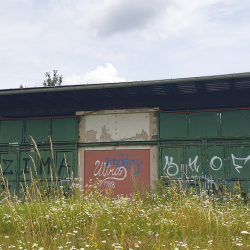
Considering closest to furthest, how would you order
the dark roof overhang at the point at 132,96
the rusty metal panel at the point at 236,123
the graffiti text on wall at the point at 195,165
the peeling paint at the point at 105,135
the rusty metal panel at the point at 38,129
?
1. the dark roof overhang at the point at 132,96
2. the graffiti text on wall at the point at 195,165
3. the rusty metal panel at the point at 236,123
4. the peeling paint at the point at 105,135
5. the rusty metal panel at the point at 38,129

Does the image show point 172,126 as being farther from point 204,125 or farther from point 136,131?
point 136,131

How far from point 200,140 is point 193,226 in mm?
4152

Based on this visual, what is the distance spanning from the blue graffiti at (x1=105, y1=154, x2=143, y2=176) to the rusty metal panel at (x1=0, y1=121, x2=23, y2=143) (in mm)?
3225

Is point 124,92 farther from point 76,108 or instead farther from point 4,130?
point 4,130

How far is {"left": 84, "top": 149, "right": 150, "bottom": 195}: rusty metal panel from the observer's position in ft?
30.5

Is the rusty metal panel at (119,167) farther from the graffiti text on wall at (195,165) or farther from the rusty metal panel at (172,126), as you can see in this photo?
the rusty metal panel at (172,126)

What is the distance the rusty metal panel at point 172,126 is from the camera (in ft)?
30.0

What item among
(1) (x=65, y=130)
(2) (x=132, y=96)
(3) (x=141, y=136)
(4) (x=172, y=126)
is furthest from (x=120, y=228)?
(1) (x=65, y=130)

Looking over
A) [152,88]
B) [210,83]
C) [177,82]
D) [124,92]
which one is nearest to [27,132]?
[124,92]

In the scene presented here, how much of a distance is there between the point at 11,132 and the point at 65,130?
200cm

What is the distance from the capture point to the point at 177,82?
7.99 m

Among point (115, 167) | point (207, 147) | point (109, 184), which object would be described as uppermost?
point (207, 147)

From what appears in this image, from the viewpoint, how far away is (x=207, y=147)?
8.90 m

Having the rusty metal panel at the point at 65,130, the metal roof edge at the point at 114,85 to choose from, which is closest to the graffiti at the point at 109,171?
the rusty metal panel at the point at 65,130
